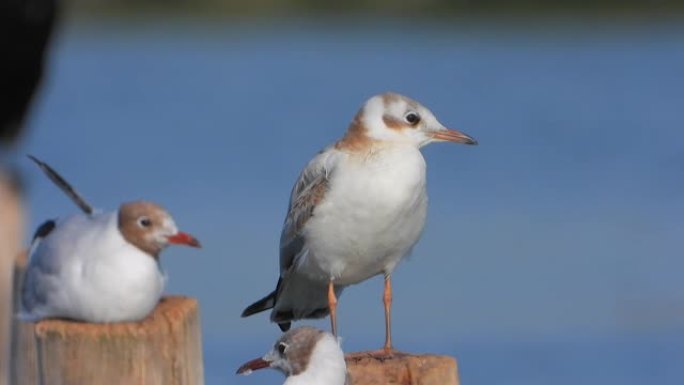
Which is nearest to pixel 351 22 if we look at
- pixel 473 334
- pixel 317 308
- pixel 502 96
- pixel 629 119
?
pixel 502 96

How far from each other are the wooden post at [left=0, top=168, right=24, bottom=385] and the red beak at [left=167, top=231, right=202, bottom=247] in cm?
148

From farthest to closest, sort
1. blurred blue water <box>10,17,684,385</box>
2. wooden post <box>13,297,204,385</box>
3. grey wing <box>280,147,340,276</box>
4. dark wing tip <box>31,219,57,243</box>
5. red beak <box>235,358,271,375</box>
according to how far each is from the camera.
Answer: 1. blurred blue water <box>10,17,684,385</box>
2. dark wing tip <box>31,219,57,243</box>
3. grey wing <box>280,147,340,276</box>
4. red beak <box>235,358,271,375</box>
5. wooden post <box>13,297,204,385</box>

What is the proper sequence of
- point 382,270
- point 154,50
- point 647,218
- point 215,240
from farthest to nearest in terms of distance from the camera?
point 154,50 < point 647,218 < point 215,240 < point 382,270

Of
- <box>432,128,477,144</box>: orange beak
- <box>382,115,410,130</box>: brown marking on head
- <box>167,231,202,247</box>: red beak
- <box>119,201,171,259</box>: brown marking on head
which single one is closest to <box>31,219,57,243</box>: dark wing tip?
<box>119,201,171,259</box>: brown marking on head

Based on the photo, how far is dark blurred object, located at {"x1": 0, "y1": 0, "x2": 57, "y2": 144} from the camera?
33.4ft

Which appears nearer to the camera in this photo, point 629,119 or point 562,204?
A: point 562,204

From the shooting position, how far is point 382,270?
5539mm

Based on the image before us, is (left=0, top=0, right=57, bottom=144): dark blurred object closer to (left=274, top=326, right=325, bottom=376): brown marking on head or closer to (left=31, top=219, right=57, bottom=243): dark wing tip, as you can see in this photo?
(left=31, top=219, right=57, bottom=243): dark wing tip

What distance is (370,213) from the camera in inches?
209

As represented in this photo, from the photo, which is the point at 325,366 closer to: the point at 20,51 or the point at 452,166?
the point at 20,51

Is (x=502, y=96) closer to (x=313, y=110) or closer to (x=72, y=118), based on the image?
(x=313, y=110)

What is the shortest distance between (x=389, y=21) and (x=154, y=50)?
5.15m

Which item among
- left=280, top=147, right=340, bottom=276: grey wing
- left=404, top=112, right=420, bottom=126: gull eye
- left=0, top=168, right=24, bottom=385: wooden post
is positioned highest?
left=404, top=112, right=420, bottom=126: gull eye

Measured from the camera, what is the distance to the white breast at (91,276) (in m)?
5.11
